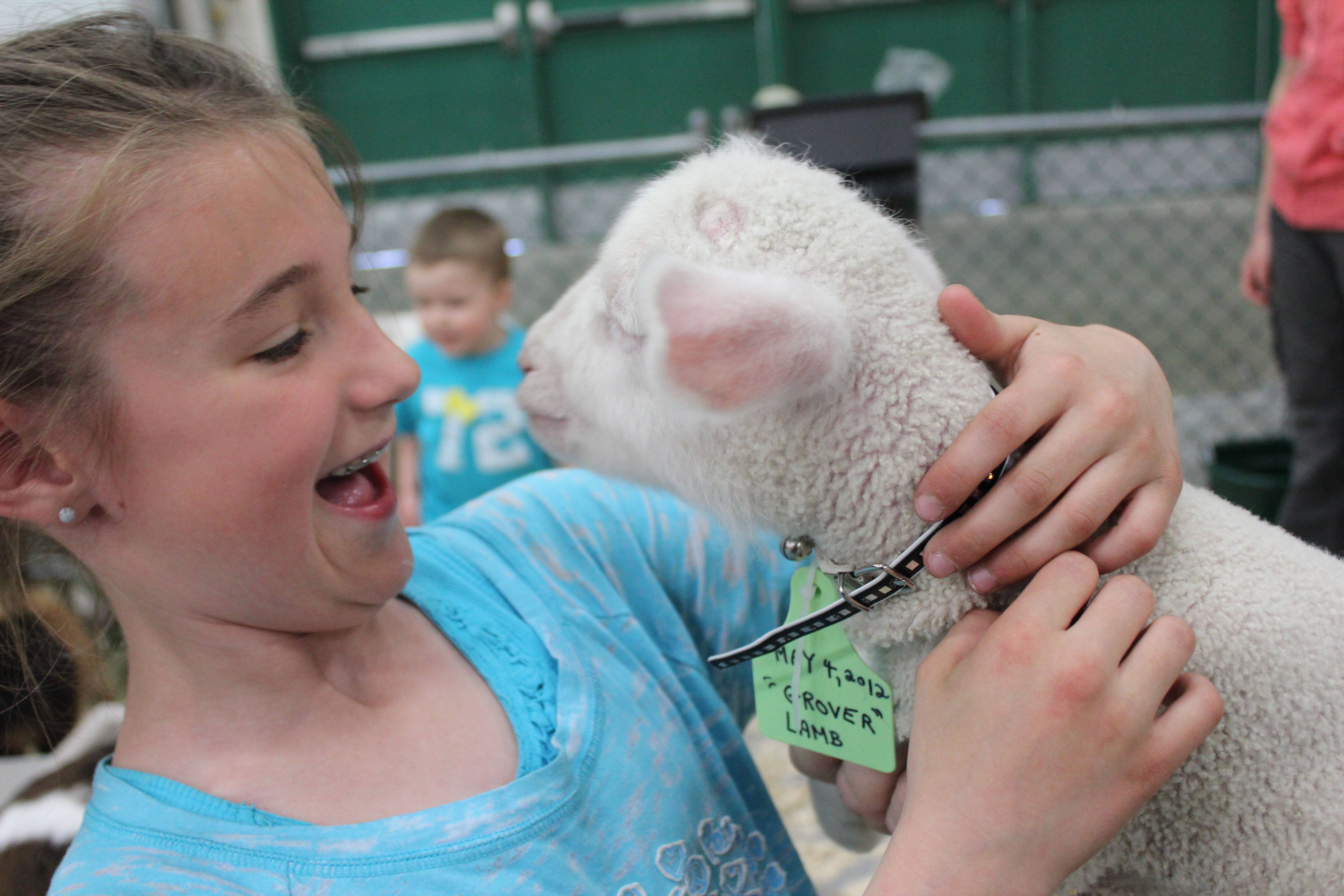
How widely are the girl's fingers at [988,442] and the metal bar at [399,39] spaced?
16.1 ft

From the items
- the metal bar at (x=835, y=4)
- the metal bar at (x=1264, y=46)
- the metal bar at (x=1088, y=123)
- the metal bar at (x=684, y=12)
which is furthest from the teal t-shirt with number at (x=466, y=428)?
the metal bar at (x=1264, y=46)

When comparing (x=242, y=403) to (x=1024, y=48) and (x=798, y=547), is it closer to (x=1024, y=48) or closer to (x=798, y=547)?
(x=798, y=547)

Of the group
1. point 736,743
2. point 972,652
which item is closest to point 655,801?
point 736,743

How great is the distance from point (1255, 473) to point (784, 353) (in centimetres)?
245

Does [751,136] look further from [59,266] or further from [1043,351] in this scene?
[59,266]

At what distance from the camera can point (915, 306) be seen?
0.79 m

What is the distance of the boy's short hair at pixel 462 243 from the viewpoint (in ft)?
9.29

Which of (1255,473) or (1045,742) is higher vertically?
(1045,742)

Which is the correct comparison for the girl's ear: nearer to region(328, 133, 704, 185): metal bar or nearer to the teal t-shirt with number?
the teal t-shirt with number

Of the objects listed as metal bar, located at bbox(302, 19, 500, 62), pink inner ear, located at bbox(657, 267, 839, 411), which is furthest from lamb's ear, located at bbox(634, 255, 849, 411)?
metal bar, located at bbox(302, 19, 500, 62)

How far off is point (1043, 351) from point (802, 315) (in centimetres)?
21

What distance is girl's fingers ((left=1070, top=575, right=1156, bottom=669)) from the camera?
2.16 feet

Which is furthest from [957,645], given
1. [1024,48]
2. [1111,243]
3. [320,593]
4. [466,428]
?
[1024,48]

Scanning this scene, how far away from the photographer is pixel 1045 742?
637mm
